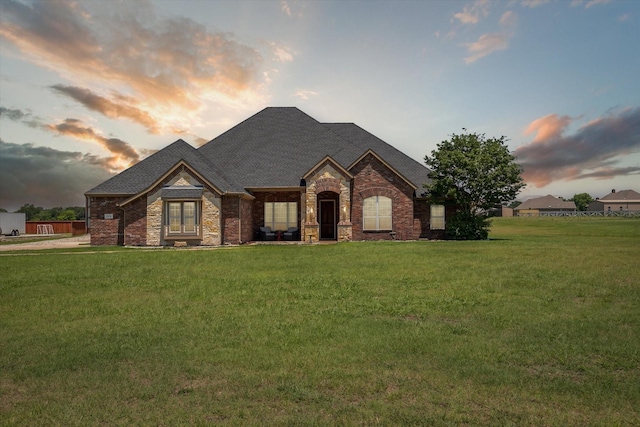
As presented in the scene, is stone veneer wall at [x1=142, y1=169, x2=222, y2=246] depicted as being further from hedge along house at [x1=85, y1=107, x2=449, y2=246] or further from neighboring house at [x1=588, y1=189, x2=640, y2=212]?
neighboring house at [x1=588, y1=189, x2=640, y2=212]

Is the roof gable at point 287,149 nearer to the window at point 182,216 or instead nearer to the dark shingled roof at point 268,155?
the dark shingled roof at point 268,155

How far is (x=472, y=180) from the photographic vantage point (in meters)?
31.7

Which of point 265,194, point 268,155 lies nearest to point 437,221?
point 265,194

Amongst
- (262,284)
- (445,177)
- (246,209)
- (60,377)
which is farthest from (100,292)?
(445,177)

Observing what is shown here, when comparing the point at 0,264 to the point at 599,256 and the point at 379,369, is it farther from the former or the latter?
the point at 599,256

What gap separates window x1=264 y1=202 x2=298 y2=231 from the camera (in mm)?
32594

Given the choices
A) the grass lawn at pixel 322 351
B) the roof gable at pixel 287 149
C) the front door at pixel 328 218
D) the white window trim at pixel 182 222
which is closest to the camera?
the grass lawn at pixel 322 351

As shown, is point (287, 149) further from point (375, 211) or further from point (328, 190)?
point (375, 211)

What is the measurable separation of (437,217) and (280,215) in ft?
39.3

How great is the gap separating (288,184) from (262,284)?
19.8m

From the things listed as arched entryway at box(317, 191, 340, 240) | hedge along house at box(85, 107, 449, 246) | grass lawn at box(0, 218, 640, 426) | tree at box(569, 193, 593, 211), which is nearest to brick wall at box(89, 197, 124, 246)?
hedge along house at box(85, 107, 449, 246)

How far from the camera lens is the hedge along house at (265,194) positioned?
Answer: 94.6 ft

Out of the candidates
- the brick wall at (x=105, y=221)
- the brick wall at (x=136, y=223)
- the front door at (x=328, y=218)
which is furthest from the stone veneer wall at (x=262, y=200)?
the brick wall at (x=105, y=221)

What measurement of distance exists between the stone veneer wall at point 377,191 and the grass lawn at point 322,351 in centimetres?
1818
